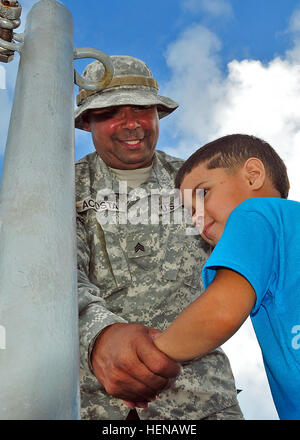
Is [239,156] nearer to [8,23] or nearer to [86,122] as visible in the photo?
[8,23]

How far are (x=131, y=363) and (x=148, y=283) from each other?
3.85 ft

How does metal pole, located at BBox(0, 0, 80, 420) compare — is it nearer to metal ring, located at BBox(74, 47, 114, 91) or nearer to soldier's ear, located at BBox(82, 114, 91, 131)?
metal ring, located at BBox(74, 47, 114, 91)

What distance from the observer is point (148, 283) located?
268 centimetres

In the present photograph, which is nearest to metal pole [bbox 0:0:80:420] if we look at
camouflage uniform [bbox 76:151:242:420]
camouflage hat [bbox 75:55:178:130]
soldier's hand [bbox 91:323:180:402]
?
soldier's hand [bbox 91:323:180:402]

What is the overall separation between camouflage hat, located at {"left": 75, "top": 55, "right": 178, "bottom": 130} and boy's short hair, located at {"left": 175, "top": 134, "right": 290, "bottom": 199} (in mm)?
997

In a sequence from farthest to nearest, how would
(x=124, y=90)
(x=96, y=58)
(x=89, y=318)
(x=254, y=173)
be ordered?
(x=124, y=90) < (x=89, y=318) < (x=254, y=173) < (x=96, y=58)

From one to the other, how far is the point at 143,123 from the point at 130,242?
729 millimetres

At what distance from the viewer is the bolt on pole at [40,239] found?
2.68ft

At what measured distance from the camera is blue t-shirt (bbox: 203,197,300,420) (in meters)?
1.18

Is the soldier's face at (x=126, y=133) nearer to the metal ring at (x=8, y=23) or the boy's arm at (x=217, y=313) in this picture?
the metal ring at (x=8, y=23)

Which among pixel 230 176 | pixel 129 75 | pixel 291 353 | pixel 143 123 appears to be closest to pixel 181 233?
pixel 143 123

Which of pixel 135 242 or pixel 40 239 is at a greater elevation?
pixel 135 242

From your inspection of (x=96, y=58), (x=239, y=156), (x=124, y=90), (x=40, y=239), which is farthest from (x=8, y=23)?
(x=124, y=90)
